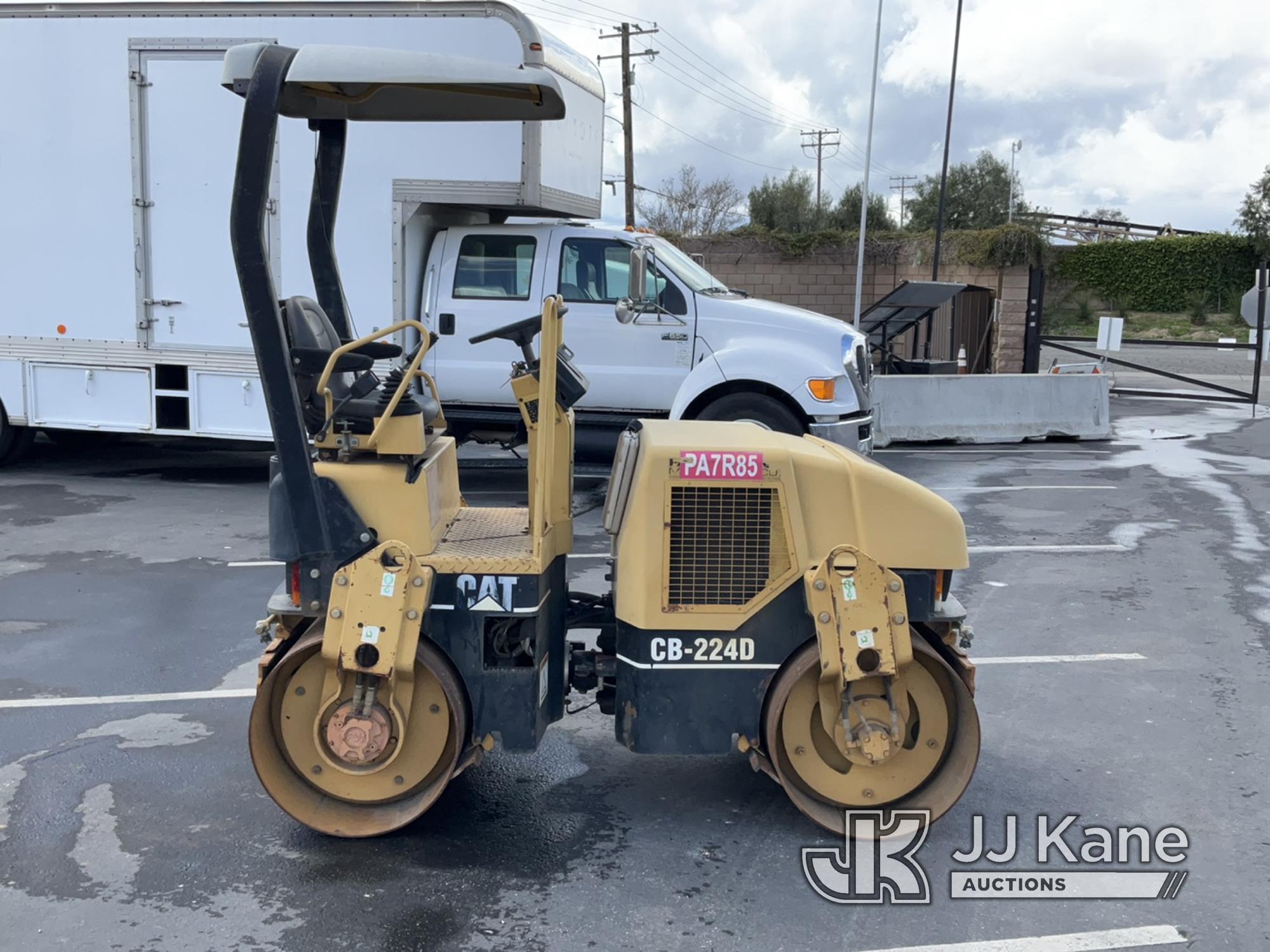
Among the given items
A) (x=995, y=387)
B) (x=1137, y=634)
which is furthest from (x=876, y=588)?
(x=995, y=387)

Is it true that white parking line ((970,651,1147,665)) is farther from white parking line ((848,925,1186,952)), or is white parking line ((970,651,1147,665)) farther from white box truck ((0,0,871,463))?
white box truck ((0,0,871,463))

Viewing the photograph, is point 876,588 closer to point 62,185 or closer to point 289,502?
point 289,502

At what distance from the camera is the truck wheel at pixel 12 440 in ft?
37.4

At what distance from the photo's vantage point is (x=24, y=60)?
10.7 meters

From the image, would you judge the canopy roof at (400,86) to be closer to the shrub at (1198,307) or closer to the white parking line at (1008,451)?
the white parking line at (1008,451)

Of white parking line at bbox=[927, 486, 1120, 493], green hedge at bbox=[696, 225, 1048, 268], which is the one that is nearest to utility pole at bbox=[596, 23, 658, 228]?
green hedge at bbox=[696, 225, 1048, 268]

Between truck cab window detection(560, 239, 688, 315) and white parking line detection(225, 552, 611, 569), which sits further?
truck cab window detection(560, 239, 688, 315)

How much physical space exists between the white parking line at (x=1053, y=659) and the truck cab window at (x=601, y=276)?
4614 mm

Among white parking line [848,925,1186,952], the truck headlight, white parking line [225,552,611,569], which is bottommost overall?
white parking line [848,925,1186,952]

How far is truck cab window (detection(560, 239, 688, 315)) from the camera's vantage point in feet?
33.3

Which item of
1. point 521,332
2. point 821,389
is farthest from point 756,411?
point 521,332

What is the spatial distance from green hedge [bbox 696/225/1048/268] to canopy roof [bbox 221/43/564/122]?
19.5 m

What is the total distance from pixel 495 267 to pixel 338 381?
5774 millimetres

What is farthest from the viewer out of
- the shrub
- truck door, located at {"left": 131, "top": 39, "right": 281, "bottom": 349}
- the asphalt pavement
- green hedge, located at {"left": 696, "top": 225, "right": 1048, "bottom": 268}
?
the shrub
